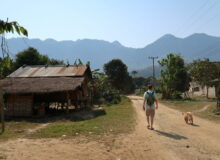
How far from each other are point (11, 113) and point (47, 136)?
965cm

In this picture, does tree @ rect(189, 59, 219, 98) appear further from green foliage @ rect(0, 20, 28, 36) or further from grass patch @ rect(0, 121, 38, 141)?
green foliage @ rect(0, 20, 28, 36)

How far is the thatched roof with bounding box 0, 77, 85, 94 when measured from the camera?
18200 millimetres

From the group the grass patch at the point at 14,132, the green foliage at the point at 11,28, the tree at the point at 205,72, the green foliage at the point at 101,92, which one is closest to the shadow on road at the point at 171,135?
the grass patch at the point at 14,132

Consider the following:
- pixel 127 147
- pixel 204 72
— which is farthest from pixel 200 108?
pixel 127 147

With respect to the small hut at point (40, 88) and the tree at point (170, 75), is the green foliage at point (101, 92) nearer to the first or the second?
the tree at point (170, 75)

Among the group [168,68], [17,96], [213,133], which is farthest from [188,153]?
[168,68]

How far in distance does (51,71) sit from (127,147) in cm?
1743

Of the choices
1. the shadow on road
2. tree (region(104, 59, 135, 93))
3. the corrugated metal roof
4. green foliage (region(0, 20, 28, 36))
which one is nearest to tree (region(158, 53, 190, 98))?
tree (region(104, 59, 135, 93))

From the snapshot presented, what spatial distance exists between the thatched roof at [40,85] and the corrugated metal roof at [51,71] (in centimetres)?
158

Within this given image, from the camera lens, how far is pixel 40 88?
18.5 meters

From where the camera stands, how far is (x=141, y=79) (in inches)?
4094

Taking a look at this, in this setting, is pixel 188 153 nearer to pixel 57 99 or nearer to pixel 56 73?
pixel 57 99

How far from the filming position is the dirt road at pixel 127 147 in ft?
22.6

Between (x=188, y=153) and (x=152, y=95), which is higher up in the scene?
(x=152, y=95)
